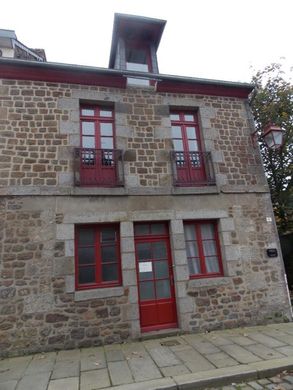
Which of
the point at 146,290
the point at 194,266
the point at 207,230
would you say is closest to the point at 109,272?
the point at 146,290

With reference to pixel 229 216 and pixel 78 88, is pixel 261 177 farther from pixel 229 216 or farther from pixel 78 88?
pixel 78 88

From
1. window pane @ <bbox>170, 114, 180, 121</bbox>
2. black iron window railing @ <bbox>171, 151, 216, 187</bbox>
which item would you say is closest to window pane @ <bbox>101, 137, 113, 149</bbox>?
black iron window railing @ <bbox>171, 151, 216, 187</bbox>

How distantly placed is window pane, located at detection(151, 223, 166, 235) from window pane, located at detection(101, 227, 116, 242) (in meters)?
0.85

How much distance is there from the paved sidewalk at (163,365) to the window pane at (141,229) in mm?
2051

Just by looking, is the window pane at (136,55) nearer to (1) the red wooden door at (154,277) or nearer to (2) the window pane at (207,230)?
(1) the red wooden door at (154,277)

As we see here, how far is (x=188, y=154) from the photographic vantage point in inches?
Answer: 253

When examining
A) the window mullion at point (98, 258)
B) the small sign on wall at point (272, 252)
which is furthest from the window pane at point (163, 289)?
the small sign on wall at point (272, 252)

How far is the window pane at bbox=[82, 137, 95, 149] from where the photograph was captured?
19.7 feet

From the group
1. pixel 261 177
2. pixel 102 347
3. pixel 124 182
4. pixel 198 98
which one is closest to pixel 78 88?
pixel 124 182

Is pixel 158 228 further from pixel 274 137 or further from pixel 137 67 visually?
pixel 137 67

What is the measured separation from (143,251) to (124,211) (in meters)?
0.95

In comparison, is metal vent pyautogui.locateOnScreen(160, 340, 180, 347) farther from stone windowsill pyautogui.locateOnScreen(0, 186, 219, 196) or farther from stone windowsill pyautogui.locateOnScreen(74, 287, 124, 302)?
stone windowsill pyautogui.locateOnScreen(0, 186, 219, 196)

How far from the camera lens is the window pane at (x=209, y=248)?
20.0ft

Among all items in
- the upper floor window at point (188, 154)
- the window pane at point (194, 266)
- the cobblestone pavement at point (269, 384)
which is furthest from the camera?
the upper floor window at point (188, 154)
